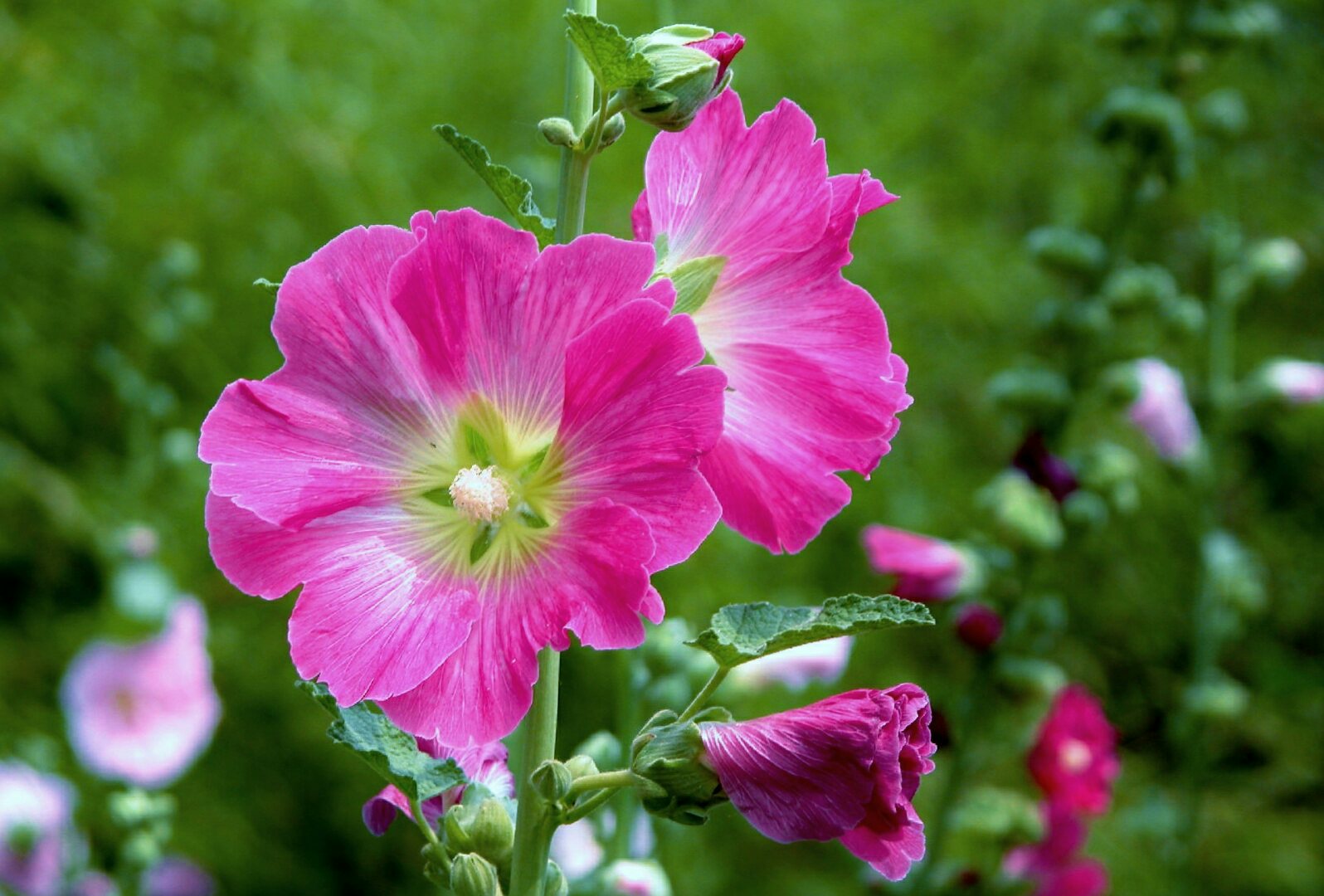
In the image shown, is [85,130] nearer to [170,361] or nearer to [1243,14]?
[170,361]

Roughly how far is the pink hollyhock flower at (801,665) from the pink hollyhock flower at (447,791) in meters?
0.44

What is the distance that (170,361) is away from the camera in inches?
88.2

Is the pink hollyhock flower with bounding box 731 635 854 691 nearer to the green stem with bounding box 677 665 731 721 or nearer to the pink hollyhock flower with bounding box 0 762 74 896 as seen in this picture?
the green stem with bounding box 677 665 731 721

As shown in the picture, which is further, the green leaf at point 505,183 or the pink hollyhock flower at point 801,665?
the pink hollyhock flower at point 801,665

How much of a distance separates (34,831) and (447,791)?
102 cm

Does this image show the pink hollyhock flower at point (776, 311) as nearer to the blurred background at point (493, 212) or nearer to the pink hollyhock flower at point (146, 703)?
the blurred background at point (493, 212)

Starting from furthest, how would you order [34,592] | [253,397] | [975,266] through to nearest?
[975,266] → [34,592] → [253,397]

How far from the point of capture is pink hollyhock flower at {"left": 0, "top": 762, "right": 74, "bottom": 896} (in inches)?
53.6

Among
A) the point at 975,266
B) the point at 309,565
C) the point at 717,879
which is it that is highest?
the point at 309,565

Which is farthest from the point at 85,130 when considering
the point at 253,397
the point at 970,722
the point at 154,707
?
the point at 253,397

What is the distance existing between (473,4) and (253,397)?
215 centimetres

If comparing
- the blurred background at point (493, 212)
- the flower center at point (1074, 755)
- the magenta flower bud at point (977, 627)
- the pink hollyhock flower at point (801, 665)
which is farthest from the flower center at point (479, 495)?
the blurred background at point (493, 212)

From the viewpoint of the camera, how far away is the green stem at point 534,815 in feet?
1.63

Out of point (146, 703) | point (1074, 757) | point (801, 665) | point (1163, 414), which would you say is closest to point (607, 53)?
point (801, 665)
